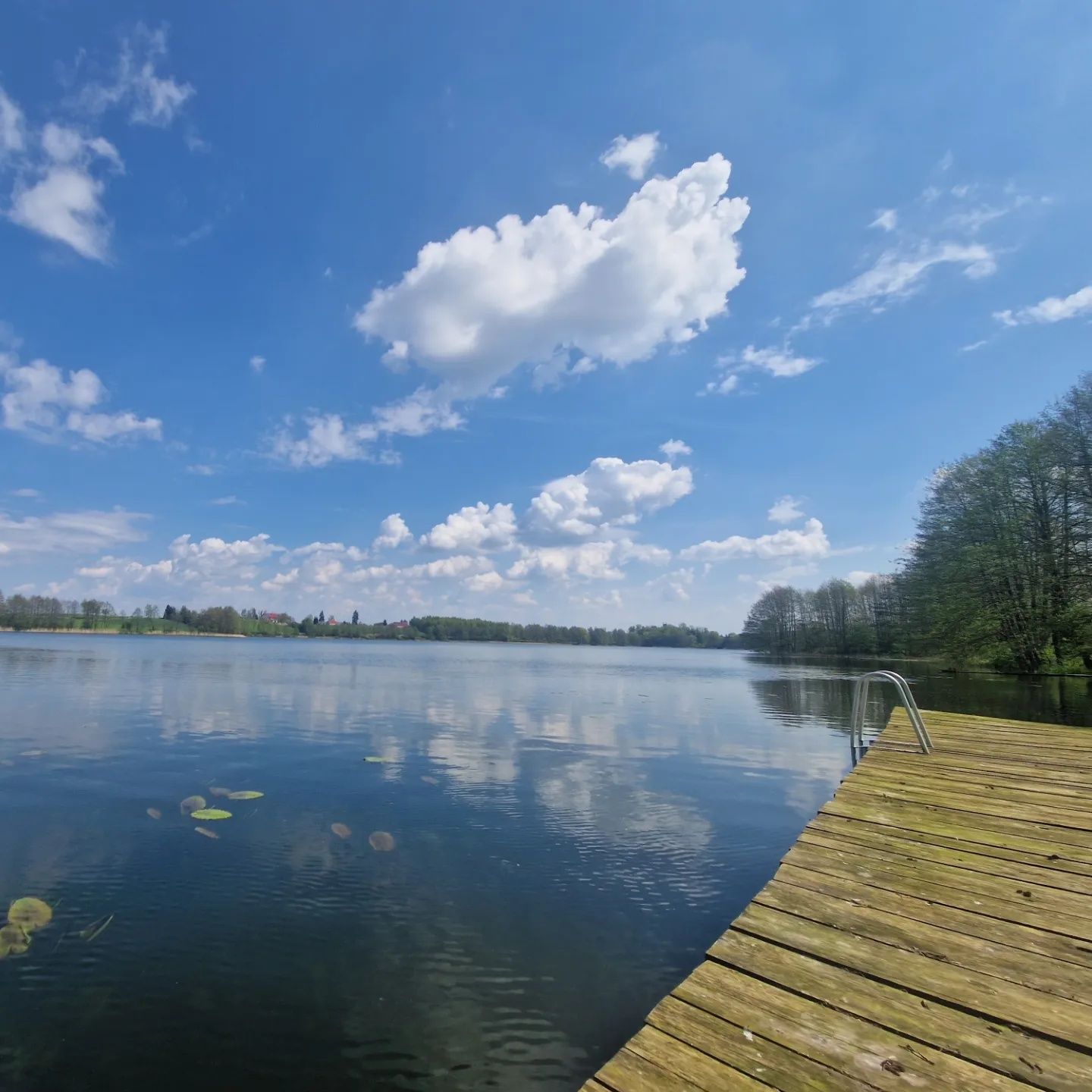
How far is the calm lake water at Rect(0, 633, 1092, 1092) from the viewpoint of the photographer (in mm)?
5328

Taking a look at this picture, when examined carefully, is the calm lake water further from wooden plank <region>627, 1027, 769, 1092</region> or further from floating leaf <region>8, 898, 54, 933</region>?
wooden plank <region>627, 1027, 769, 1092</region>

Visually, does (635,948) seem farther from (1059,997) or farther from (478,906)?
(1059,997)

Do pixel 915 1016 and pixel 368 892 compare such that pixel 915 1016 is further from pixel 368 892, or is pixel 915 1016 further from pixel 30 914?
pixel 30 914

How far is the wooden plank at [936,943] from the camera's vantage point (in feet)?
12.1

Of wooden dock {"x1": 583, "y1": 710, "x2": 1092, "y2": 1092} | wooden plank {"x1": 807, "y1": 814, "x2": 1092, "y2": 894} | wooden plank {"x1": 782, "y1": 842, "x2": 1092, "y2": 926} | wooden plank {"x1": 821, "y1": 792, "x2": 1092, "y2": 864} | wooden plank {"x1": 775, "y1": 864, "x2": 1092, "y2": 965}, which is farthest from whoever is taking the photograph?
wooden plank {"x1": 821, "y1": 792, "x2": 1092, "y2": 864}

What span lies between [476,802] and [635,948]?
6.14 meters

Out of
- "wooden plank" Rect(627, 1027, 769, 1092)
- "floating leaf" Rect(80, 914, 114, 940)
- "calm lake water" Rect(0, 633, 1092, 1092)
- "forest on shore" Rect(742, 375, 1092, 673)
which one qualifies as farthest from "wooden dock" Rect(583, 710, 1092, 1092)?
"forest on shore" Rect(742, 375, 1092, 673)

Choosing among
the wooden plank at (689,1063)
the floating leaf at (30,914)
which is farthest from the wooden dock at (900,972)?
the floating leaf at (30,914)

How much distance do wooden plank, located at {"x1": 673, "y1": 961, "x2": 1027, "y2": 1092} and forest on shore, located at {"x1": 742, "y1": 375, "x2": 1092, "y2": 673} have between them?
4126 cm

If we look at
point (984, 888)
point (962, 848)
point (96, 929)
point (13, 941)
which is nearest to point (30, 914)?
point (13, 941)

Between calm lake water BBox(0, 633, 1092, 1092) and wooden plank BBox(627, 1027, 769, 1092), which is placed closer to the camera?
wooden plank BBox(627, 1027, 769, 1092)

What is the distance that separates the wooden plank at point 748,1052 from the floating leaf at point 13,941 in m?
7.55

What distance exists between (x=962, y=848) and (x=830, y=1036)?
3.86 metres

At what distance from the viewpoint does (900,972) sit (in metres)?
3.78
